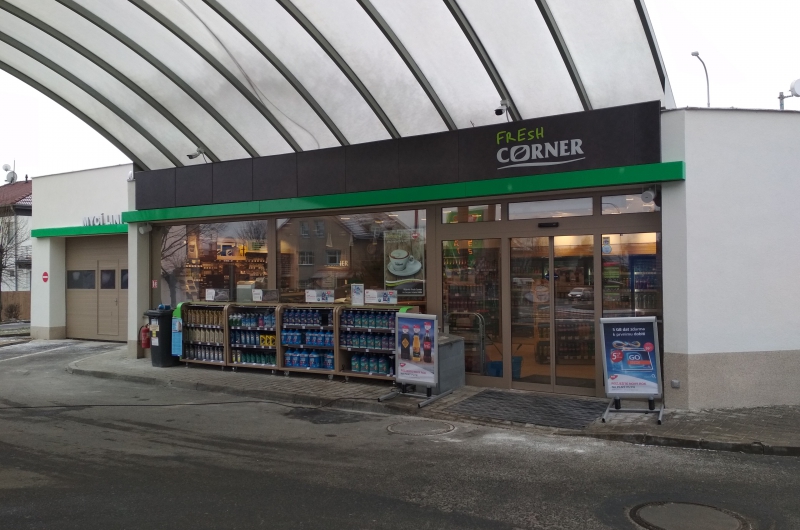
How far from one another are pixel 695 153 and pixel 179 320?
10.2 metres

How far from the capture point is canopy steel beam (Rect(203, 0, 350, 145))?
10.8m

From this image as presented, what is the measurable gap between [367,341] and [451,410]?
2.63 metres

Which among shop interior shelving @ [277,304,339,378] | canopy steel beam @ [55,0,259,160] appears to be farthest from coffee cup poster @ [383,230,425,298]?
canopy steel beam @ [55,0,259,160]

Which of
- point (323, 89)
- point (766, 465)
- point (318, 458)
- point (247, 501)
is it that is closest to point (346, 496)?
point (247, 501)

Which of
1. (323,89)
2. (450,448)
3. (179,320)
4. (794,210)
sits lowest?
(450,448)

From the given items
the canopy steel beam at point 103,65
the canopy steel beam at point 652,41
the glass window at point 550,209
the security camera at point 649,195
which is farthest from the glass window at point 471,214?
the canopy steel beam at point 103,65

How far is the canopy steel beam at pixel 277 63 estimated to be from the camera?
424 inches

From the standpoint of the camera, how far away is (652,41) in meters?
9.09

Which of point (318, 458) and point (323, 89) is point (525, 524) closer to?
point (318, 458)

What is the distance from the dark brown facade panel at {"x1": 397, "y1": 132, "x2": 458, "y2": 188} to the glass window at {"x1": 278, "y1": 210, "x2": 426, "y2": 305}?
0.76m

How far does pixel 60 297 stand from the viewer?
757 inches

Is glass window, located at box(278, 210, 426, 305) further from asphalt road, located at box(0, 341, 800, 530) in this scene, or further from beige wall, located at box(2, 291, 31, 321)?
beige wall, located at box(2, 291, 31, 321)

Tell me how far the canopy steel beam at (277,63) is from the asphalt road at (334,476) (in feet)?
18.2

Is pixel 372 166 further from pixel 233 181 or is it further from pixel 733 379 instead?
pixel 733 379
